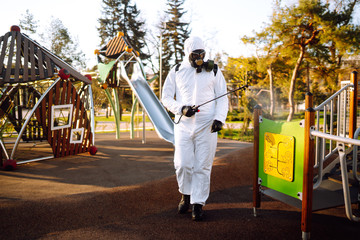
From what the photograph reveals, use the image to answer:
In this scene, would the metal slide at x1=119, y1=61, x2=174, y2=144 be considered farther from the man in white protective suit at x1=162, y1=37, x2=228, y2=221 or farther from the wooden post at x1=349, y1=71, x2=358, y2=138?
the wooden post at x1=349, y1=71, x2=358, y2=138

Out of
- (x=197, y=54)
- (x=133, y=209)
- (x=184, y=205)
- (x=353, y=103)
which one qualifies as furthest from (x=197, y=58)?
(x=353, y=103)

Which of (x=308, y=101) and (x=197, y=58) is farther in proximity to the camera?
(x=197, y=58)

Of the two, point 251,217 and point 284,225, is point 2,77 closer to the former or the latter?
point 251,217

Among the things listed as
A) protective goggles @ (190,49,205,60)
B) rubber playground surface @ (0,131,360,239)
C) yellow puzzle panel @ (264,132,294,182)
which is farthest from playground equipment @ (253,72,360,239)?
protective goggles @ (190,49,205,60)

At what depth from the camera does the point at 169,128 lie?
29.0 ft

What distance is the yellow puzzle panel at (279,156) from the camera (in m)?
2.93

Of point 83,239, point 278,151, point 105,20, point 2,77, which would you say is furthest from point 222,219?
point 105,20

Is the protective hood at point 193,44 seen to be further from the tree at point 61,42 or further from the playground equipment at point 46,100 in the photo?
the tree at point 61,42

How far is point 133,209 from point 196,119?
1.51 metres

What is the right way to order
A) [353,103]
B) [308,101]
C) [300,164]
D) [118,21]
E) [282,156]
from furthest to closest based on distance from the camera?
[118,21], [353,103], [282,156], [300,164], [308,101]

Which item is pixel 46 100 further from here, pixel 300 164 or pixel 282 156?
pixel 300 164

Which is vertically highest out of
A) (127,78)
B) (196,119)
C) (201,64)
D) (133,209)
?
(127,78)

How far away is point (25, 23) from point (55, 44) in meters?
3.13

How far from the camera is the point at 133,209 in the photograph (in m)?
3.70
